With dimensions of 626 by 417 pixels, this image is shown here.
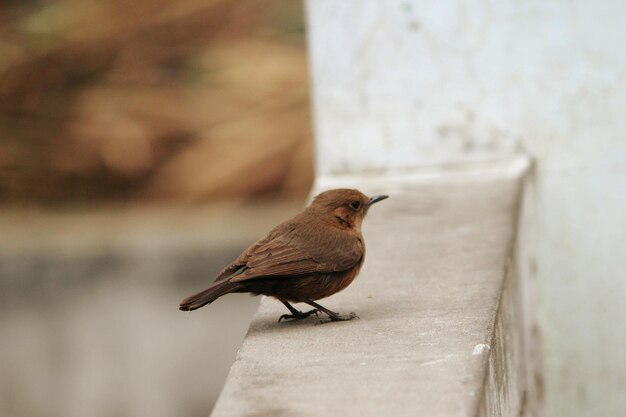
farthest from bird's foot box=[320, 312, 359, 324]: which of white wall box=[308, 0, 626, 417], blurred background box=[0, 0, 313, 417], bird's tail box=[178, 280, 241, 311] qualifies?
blurred background box=[0, 0, 313, 417]

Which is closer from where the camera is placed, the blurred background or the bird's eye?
the bird's eye

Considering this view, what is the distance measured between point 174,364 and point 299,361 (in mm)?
3817

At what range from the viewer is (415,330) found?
411 centimetres

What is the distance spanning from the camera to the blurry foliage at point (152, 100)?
8.40 m

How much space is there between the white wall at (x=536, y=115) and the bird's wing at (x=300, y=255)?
1641mm

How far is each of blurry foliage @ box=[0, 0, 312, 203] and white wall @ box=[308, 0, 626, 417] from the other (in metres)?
1.80

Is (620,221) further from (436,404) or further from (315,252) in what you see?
(436,404)

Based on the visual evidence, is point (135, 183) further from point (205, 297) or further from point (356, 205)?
point (205, 297)

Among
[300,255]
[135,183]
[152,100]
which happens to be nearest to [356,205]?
[300,255]

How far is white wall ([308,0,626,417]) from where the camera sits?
6.14m

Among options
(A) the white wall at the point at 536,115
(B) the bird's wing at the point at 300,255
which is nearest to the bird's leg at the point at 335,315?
(B) the bird's wing at the point at 300,255

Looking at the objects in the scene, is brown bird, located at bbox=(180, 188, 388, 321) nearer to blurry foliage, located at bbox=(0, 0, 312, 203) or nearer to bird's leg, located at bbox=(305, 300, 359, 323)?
bird's leg, located at bbox=(305, 300, 359, 323)

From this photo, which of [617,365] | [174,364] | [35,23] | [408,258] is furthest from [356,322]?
[35,23]

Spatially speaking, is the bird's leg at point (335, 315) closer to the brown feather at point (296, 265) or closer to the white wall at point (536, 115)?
the brown feather at point (296, 265)
